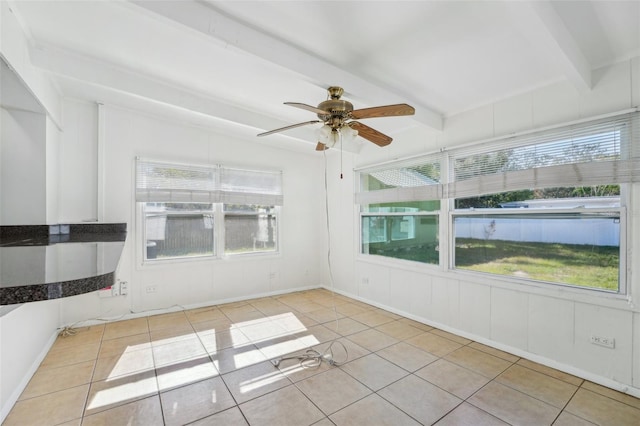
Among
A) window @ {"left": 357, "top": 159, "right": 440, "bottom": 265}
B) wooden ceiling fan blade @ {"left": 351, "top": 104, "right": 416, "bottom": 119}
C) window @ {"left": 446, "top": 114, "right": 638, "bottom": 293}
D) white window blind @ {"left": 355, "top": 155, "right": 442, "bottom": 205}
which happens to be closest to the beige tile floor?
window @ {"left": 446, "top": 114, "right": 638, "bottom": 293}

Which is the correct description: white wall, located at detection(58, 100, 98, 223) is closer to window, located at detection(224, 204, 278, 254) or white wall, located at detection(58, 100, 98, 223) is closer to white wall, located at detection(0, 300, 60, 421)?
white wall, located at detection(0, 300, 60, 421)

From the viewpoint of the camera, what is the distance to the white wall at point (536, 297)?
220cm

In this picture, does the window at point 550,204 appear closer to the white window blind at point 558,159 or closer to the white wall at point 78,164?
the white window blind at point 558,159

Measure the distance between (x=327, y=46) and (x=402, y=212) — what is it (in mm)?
2480

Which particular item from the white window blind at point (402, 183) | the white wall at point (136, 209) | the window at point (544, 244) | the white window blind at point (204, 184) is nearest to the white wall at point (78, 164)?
the white wall at point (136, 209)

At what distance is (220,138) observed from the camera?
4.25m

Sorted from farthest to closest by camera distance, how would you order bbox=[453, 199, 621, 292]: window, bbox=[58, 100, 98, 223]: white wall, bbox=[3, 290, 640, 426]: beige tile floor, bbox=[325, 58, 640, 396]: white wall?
bbox=[58, 100, 98, 223]: white wall < bbox=[453, 199, 621, 292]: window < bbox=[325, 58, 640, 396]: white wall < bbox=[3, 290, 640, 426]: beige tile floor

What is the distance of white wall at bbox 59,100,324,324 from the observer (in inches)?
132

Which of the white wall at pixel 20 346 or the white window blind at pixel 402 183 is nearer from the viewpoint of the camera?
the white wall at pixel 20 346

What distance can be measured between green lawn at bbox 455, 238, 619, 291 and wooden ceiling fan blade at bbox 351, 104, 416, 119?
74.5 inches

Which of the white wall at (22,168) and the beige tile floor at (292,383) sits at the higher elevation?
the white wall at (22,168)

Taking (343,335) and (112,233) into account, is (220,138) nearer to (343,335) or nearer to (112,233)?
(112,233)

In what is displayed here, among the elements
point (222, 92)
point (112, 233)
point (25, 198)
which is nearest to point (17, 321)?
point (25, 198)

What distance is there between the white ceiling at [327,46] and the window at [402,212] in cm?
101
